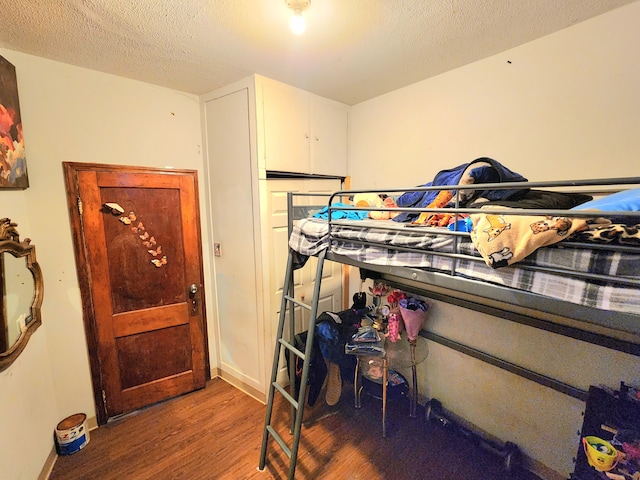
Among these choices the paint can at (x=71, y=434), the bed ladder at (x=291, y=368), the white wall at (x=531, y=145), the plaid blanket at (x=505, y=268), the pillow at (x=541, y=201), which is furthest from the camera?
the paint can at (x=71, y=434)

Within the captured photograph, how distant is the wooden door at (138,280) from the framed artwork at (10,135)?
250mm

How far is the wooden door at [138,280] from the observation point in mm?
2059

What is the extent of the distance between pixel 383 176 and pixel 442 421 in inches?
78.3

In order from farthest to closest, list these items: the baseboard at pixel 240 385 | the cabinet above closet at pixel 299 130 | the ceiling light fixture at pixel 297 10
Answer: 1. the baseboard at pixel 240 385
2. the cabinet above closet at pixel 299 130
3. the ceiling light fixture at pixel 297 10

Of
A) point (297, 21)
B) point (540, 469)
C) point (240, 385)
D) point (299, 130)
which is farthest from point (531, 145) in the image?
point (240, 385)

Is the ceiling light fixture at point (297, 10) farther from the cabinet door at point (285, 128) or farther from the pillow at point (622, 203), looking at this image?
the pillow at point (622, 203)

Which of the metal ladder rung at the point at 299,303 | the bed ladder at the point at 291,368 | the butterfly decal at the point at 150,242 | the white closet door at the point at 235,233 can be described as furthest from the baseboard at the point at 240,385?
the butterfly decal at the point at 150,242

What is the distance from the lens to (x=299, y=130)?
239 cm

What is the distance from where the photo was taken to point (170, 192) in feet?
7.75

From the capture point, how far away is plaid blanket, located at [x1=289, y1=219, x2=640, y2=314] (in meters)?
0.72

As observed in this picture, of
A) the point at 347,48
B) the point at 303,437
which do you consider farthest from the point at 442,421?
the point at 347,48

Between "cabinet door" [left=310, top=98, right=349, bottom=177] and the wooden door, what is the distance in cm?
110

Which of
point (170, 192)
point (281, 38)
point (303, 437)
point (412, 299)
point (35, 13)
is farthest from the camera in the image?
point (170, 192)

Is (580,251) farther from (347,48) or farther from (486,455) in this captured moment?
(486,455)
